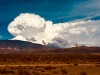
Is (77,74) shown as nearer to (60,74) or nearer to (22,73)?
(60,74)

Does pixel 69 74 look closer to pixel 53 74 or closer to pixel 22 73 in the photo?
pixel 53 74

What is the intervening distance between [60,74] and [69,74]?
3.75 ft

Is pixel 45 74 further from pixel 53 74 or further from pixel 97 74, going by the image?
pixel 97 74

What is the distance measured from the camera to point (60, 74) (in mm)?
39938

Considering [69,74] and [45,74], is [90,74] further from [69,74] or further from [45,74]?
[45,74]

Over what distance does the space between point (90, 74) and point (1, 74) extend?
36.4ft

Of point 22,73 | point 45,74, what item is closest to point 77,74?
point 45,74

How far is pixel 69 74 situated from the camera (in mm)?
40000

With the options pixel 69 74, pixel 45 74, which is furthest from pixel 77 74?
pixel 45 74

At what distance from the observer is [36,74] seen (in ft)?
126

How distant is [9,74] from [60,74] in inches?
252

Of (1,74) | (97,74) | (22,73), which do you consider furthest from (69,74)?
(1,74)

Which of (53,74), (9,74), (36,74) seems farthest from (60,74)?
(9,74)

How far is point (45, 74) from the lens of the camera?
39625 millimetres
